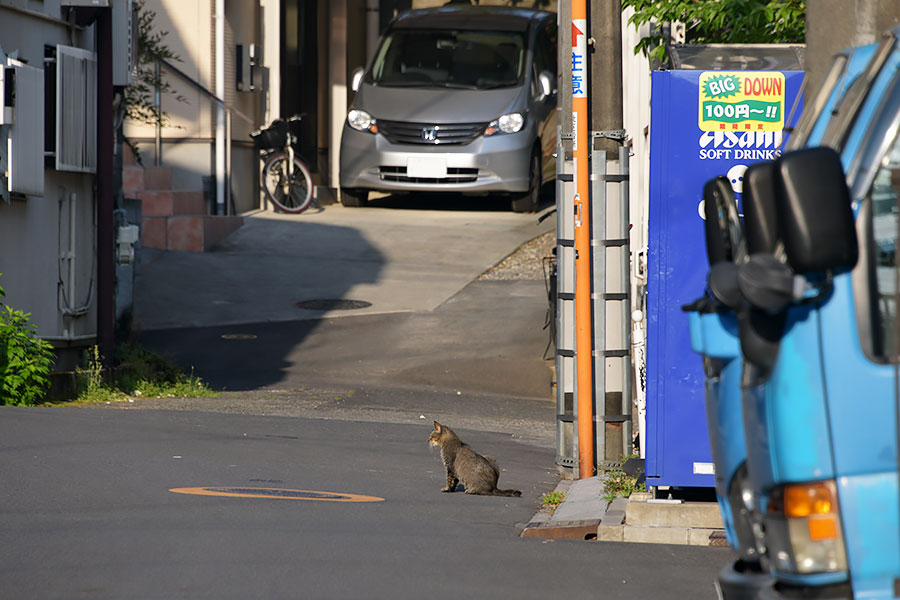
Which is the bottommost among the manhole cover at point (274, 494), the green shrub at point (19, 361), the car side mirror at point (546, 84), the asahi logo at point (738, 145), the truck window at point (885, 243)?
the manhole cover at point (274, 494)

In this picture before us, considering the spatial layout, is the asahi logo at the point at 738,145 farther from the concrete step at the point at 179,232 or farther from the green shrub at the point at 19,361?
the concrete step at the point at 179,232

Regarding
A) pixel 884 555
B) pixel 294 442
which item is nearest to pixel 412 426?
pixel 294 442

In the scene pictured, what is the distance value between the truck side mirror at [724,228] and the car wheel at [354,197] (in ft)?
62.3

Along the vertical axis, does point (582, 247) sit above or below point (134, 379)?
above

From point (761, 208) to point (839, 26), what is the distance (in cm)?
181

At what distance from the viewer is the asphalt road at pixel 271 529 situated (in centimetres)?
573

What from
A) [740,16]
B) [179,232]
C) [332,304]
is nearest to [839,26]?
[740,16]

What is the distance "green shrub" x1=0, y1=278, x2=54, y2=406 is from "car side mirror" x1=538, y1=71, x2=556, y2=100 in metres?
12.5

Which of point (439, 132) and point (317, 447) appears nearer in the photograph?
point (317, 447)

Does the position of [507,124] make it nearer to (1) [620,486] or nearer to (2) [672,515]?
(1) [620,486]

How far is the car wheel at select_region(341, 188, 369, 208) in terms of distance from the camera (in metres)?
23.1

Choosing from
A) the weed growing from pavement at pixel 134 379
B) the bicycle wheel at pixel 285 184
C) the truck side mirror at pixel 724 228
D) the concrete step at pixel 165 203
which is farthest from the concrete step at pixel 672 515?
the bicycle wheel at pixel 285 184

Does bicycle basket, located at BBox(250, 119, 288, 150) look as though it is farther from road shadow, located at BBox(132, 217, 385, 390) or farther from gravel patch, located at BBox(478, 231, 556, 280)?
gravel patch, located at BBox(478, 231, 556, 280)

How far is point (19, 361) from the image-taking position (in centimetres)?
1109
